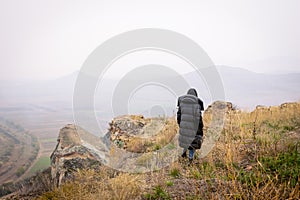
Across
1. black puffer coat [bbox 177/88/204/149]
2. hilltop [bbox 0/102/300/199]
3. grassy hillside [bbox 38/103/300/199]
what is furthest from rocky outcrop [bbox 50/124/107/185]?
black puffer coat [bbox 177/88/204/149]

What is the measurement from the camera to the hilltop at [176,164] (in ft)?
10.7

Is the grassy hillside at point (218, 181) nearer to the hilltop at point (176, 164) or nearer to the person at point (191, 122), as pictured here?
the hilltop at point (176, 164)

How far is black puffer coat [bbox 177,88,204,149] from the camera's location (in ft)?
19.0

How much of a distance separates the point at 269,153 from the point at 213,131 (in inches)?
150

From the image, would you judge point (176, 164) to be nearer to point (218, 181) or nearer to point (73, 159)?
point (218, 181)

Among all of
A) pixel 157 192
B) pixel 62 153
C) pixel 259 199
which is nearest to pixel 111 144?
pixel 62 153

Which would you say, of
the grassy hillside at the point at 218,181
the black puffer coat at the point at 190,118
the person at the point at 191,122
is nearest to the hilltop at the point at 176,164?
the grassy hillside at the point at 218,181

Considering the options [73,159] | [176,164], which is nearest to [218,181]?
[176,164]

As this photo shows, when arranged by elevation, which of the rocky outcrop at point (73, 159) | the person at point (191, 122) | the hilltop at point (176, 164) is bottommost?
the rocky outcrop at point (73, 159)

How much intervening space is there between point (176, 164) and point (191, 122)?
1.18 m

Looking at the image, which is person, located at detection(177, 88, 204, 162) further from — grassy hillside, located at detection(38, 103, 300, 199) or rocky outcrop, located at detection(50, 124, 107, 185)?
rocky outcrop, located at detection(50, 124, 107, 185)

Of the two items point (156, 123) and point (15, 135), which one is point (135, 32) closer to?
point (156, 123)

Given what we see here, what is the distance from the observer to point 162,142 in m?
7.98

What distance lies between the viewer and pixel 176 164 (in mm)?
5316
